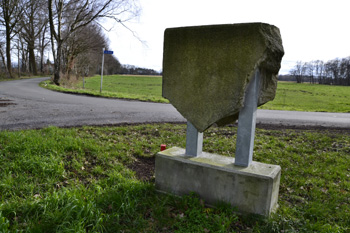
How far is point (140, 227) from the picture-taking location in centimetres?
298

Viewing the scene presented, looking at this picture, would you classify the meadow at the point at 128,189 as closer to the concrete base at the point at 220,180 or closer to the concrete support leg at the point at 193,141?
the concrete base at the point at 220,180

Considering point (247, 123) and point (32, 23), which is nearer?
point (247, 123)

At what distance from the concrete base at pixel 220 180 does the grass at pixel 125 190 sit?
13 centimetres

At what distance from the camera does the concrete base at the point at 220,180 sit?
310 centimetres

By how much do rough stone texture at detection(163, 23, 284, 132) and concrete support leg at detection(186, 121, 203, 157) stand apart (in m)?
0.22

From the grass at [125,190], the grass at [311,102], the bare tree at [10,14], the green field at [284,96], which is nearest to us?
the grass at [125,190]

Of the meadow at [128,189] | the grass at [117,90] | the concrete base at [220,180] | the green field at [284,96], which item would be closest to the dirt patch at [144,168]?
the meadow at [128,189]

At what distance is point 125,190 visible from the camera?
12.0 feet

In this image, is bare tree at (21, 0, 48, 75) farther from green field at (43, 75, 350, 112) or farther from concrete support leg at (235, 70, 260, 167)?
concrete support leg at (235, 70, 260, 167)

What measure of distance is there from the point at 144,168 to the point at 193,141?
1.65 meters

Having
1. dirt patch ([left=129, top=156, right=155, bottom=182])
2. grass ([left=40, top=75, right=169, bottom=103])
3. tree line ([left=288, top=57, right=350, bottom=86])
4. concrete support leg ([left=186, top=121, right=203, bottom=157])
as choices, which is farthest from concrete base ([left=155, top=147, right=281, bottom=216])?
tree line ([left=288, top=57, right=350, bottom=86])

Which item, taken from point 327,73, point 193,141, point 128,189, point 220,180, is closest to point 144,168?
point 128,189

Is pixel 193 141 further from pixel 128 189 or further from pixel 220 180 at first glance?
pixel 128 189

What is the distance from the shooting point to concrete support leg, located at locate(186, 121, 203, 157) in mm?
3639
